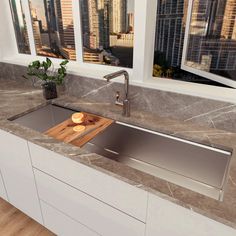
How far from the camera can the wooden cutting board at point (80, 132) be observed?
1238 mm

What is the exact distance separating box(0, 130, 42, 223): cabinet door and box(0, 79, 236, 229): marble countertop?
11 cm

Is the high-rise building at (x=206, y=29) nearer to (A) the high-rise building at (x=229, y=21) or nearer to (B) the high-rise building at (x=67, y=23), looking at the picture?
(A) the high-rise building at (x=229, y=21)

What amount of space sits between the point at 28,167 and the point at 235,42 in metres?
1.73

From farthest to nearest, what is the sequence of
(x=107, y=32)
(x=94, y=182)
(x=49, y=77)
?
(x=107, y=32) → (x=49, y=77) → (x=94, y=182)

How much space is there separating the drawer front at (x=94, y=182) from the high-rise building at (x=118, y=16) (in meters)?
1.12

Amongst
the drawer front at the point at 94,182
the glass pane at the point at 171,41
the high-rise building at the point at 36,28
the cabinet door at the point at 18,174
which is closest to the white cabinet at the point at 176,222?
the drawer front at the point at 94,182

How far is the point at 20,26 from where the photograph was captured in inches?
82.1

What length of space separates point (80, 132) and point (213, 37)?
52.1 inches

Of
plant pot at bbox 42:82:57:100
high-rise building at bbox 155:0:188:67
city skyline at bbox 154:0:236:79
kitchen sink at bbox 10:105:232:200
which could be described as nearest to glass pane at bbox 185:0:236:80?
city skyline at bbox 154:0:236:79

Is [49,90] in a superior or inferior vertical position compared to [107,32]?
inferior

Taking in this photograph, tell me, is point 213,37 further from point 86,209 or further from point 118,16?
point 86,209

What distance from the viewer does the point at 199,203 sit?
2.56 ft

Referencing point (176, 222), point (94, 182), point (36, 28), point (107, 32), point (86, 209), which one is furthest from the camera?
point (36, 28)

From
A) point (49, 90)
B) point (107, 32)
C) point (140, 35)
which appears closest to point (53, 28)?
point (107, 32)
